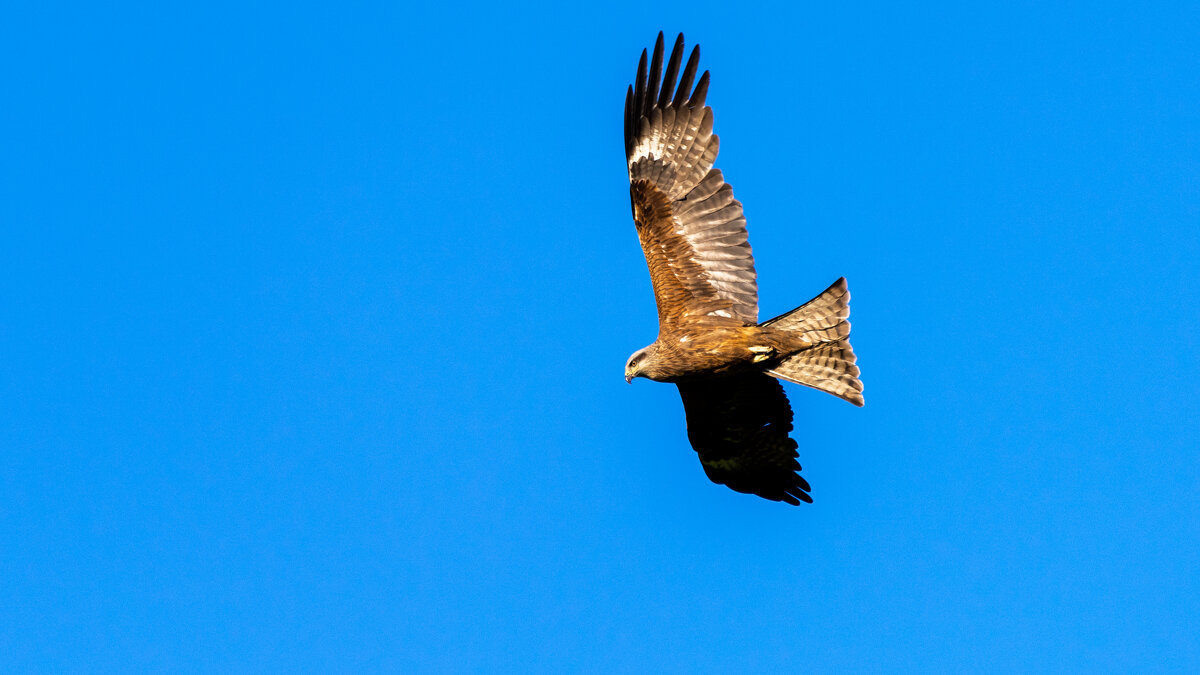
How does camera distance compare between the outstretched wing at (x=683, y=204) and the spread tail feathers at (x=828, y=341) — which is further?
the outstretched wing at (x=683, y=204)

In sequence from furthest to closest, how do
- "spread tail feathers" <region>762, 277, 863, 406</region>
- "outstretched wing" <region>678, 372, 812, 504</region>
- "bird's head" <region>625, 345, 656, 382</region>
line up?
1. "outstretched wing" <region>678, 372, 812, 504</region>
2. "bird's head" <region>625, 345, 656, 382</region>
3. "spread tail feathers" <region>762, 277, 863, 406</region>

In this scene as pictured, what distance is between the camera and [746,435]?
12281mm

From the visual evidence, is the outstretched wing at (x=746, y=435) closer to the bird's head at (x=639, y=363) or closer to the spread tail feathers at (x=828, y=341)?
the bird's head at (x=639, y=363)

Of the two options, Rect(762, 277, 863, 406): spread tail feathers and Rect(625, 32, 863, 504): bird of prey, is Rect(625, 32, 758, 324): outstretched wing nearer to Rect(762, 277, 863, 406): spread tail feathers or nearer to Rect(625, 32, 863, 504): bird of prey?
Rect(625, 32, 863, 504): bird of prey

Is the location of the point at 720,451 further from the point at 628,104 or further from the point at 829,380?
the point at 628,104

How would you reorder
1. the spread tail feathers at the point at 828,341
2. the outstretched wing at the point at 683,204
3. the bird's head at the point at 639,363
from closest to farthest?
the spread tail feathers at the point at 828,341 → the bird's head at the point at 639,363 → the outstretched wing at the point at 683,204

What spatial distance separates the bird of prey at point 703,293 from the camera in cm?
1050

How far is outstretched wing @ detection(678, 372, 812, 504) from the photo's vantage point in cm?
1193

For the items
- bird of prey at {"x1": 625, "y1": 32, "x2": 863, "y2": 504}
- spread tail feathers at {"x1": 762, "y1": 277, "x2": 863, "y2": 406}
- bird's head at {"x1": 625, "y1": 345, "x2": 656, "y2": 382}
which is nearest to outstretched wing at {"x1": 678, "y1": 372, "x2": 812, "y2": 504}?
bird of prey at {"x1": 625, "y1": 32, "x2": 863, "y2": 504}

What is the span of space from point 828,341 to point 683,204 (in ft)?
6.09

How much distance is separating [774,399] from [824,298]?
6.31 feet

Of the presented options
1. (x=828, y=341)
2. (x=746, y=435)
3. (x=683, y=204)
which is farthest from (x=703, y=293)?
(x=746, y=435)

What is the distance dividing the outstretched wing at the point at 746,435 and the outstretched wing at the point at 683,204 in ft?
3.07

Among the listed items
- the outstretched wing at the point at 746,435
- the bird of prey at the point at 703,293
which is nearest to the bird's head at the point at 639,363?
the bird of prey at the point at 703,293
